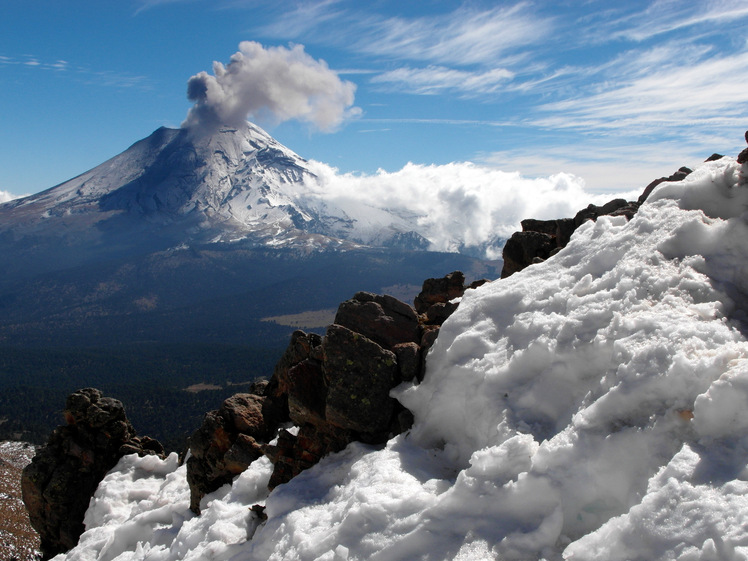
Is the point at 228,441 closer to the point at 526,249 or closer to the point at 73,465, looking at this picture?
the point at 73,465

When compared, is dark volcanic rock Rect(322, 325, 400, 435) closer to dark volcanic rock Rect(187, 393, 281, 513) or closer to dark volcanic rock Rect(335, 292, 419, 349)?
dark volcanic rock Rect(335, 292, 419, 349)

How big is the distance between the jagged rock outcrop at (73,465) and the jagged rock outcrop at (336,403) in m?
10.2

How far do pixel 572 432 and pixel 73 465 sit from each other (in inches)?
1090

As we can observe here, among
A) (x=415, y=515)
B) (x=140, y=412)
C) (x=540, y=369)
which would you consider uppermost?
(x=540, y=369)

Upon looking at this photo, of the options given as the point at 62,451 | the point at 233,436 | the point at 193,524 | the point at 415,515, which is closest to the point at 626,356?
the point at 415,515

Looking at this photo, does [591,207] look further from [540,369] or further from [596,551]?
[596,551]

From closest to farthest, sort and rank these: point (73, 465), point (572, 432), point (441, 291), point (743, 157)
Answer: point (572, 432) → point (743, 157) → point (441, 291) → point (73, 465)

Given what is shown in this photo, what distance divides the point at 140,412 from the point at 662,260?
650 ft

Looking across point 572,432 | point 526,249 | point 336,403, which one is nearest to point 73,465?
point 336,403

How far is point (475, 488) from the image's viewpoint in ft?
36.2

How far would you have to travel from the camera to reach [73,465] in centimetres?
2867

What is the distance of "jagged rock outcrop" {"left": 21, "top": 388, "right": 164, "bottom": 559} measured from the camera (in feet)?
89.5

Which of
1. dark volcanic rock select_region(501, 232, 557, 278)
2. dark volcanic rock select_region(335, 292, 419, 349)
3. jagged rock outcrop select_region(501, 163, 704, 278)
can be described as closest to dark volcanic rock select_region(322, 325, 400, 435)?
dark volcanic rock select_region(335, 292, 419, 349)

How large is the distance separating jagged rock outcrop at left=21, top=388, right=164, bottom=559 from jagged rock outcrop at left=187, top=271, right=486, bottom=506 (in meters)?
10.2
